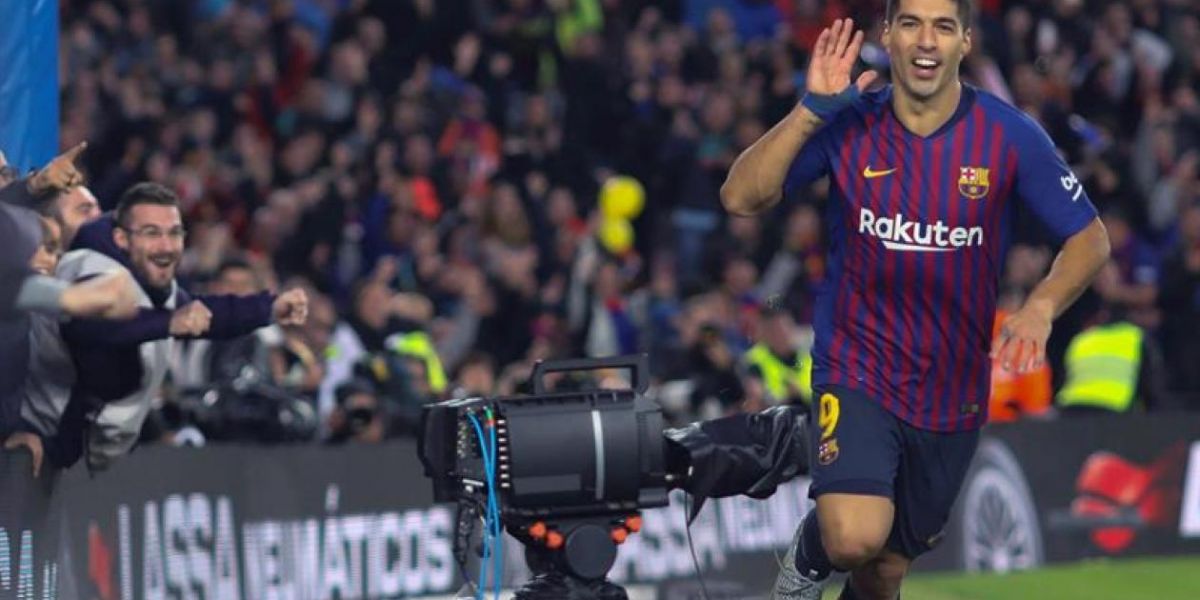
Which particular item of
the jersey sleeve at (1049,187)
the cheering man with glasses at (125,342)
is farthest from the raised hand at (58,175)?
the jersey sleeve at (1049,187)

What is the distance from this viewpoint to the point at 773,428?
7738 millimetres

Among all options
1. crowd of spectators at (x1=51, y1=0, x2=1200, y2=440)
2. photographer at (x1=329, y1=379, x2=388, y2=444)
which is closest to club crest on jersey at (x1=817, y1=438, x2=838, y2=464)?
crowd of spectators at (x1=51, y1=0, x2=1200, y2=440)

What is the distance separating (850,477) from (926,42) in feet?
4.28

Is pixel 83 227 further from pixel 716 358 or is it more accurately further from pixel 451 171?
pixel 451 171

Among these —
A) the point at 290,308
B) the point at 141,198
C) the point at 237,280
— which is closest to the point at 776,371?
the point at 237,280

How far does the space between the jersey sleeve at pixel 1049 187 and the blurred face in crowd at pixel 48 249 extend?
121 inches

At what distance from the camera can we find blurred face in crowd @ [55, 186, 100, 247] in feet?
29.6

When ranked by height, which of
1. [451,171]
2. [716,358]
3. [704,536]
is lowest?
[704,536]

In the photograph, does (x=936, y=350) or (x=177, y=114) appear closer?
(x=936, y=350)

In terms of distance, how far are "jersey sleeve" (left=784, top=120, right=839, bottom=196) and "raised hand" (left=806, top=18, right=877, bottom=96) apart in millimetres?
359

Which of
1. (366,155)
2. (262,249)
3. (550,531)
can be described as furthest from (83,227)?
(366,155)

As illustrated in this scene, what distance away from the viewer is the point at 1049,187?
25.3 feet

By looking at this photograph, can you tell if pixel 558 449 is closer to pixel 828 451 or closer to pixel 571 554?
pixel 571 554

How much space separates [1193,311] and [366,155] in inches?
218
